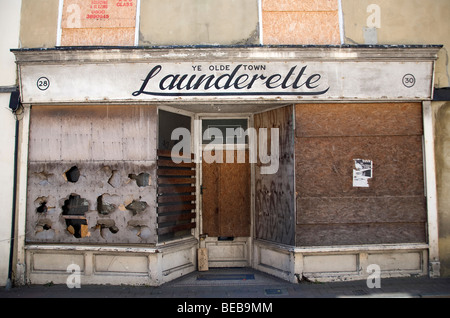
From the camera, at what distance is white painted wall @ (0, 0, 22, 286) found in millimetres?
5926

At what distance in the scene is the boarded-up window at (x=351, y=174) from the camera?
587cm

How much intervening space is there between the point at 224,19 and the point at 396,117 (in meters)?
3.66

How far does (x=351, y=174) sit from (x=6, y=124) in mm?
6466

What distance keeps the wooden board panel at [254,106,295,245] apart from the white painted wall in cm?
467

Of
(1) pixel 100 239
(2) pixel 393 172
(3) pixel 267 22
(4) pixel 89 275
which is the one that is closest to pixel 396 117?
(2) pixel 393 172

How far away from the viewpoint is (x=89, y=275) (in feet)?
19.1

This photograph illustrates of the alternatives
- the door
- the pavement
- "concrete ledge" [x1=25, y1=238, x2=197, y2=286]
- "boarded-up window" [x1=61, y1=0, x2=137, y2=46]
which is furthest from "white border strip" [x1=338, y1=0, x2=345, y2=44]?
"concrete ledge" [x1=25, y1=238, x2=197, y2=286]

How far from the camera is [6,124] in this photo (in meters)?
6.06

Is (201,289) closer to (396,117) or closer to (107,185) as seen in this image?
(107,185)

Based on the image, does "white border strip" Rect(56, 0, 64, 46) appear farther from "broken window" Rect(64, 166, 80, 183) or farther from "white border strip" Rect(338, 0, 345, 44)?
"white border strip" Rect(338, 0, 345, 44)

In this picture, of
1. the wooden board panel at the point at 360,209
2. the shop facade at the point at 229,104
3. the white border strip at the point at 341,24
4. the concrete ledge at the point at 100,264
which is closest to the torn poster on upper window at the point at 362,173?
the shop facade at the point at 229,104

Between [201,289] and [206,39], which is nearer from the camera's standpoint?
[201,289]

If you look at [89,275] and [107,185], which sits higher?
[107,185]

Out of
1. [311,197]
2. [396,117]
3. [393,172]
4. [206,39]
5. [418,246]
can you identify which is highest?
[206,39]
